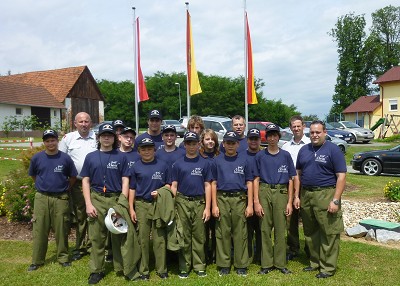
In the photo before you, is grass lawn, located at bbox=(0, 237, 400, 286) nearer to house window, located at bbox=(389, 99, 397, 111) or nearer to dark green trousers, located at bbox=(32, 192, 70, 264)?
dark green trousers, located at bbox=(32, 192, 70, 264)

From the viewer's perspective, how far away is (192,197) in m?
5.05

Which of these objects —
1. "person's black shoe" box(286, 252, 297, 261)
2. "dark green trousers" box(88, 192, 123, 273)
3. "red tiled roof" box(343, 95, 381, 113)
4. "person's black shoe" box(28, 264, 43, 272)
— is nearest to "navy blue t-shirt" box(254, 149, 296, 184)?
"person's black shoe" box(286, 252, 297, 261)

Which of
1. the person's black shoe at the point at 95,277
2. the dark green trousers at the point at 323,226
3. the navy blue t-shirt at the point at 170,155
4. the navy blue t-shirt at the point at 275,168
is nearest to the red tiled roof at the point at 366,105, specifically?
the dark green trousers at the point at 323,226

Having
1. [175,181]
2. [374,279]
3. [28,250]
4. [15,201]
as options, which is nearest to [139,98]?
[15,201]

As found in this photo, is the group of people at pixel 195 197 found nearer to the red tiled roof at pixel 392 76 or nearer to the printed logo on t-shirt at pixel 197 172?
the printed logo on t-shirt at pixel 197 172

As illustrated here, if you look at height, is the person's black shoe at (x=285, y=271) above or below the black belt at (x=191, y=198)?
below

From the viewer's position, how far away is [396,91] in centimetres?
3834

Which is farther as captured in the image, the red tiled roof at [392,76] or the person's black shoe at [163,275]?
the red tiled roof at [392,76]

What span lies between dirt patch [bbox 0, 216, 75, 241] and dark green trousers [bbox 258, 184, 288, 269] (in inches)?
133

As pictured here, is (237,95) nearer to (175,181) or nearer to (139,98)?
(139,98)

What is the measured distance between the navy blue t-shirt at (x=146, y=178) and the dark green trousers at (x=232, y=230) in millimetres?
803

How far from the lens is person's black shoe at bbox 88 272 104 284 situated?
493 centimetres

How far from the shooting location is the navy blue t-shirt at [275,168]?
16.8 feet

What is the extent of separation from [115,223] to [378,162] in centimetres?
1197
